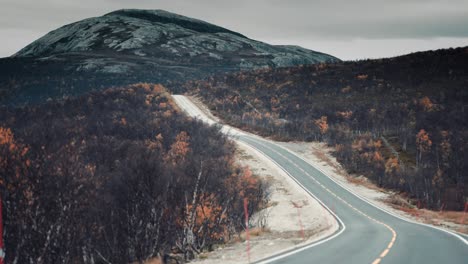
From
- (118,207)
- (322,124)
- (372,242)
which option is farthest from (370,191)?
(322,124)

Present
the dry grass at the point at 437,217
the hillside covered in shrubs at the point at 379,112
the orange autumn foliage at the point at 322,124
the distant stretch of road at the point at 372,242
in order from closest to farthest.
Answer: the distant stretch of road at the point at 372,242 < the dry grass at the point at 437,217 < the hillside covered in shrubs at the point at 379,112 < the orange autumn foliage at the point at 322,124

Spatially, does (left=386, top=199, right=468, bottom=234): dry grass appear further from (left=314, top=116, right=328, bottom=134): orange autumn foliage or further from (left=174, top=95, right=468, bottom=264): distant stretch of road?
(left=314, top=116, right=328, bottom=134): orange autumn foliage

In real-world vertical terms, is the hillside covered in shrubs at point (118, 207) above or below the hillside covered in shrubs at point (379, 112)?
below

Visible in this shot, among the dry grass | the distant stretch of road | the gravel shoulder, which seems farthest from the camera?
the gravel shoulder

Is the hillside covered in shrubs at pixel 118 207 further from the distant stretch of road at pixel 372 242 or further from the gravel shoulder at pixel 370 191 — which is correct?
the gravel shoulder at pixel 370 191

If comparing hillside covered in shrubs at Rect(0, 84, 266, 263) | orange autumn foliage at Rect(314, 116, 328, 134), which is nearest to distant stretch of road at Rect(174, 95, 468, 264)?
hillside covered in shrubs at Rect(0, 84, 266, 263)

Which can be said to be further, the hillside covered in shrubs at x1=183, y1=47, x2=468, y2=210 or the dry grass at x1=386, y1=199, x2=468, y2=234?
the hillside covered in shrubs at x1=183, y1=47, x2=468, y2=210

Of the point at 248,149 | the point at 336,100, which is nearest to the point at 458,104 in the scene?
the point at 336,100

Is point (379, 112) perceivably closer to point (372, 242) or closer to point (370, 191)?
point (370, 191)

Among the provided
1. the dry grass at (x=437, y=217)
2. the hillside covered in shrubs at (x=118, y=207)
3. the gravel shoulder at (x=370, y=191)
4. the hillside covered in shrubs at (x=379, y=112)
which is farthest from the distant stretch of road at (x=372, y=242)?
the hillside covered in shrubs at (x=379, y=112)

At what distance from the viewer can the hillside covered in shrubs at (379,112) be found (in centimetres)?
5925

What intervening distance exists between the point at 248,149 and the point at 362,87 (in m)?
53.1

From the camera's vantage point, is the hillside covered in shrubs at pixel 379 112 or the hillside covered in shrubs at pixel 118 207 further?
the hillside covered in shrubs at pixel 379 112

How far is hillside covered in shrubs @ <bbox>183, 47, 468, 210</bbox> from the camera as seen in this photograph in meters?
59.2
